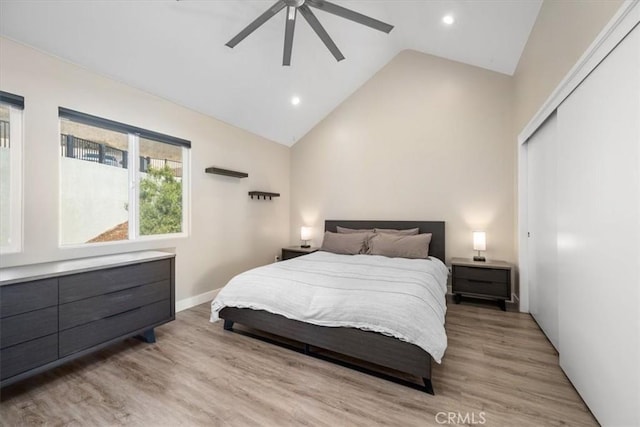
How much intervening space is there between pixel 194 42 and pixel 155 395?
122 inches

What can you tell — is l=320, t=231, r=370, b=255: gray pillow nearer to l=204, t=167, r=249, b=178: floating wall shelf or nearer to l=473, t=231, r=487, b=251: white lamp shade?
l=473, t=231, r=487, b=251: white lamp shade

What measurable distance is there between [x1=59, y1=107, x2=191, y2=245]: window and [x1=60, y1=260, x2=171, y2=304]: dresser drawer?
667 mm

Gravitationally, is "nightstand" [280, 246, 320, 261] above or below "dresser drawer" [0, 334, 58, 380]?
above

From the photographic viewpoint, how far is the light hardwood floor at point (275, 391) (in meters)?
1.56

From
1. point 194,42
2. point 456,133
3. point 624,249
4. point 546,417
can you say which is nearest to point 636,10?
point 624,249

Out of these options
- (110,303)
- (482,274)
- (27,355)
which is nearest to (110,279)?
(110,303)

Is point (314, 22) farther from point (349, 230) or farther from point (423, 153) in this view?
point (349, 230)

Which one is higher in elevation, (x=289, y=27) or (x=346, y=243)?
(x=289, y=27)

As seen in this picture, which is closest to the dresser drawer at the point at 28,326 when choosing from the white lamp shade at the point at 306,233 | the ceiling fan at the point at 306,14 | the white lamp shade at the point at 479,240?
the ceiling fan at the point at 306,14

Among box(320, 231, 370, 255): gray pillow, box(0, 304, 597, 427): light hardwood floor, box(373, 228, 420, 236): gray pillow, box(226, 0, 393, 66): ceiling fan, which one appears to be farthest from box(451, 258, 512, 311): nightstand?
box(226, 0, 393, 66): ceiling fan

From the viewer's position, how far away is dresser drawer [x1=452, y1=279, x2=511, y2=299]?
3164 mm

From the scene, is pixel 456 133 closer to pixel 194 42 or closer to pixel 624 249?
pixel 624 249

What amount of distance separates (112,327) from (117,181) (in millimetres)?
1533

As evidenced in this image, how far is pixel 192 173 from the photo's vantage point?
3.38 m
